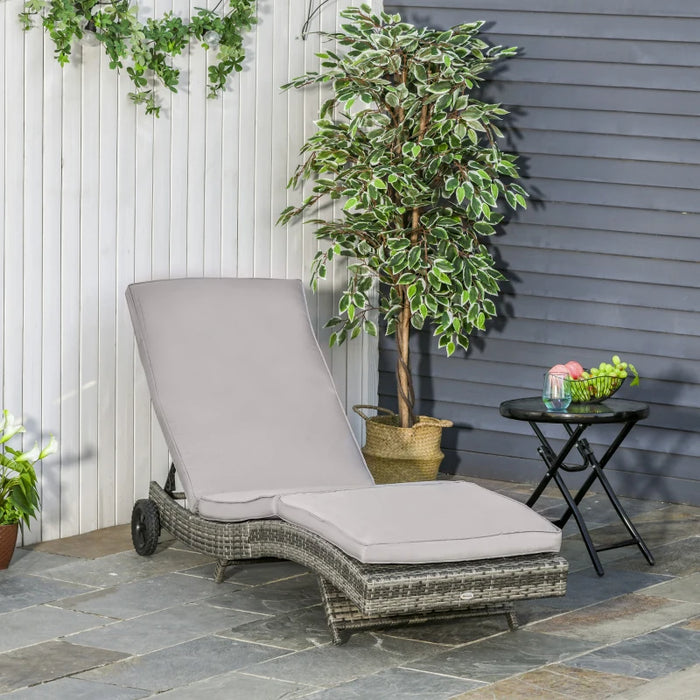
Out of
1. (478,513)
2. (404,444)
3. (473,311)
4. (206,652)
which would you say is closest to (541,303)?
(473,311)

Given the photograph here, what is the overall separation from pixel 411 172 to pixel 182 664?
7.74 feet

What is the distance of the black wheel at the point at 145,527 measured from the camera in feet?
13.4

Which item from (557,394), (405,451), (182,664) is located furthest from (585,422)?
(182,664)

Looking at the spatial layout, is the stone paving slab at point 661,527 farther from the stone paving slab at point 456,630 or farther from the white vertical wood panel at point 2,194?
the white vertical wood panel at point 2,194

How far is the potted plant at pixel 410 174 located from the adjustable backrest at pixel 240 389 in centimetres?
71

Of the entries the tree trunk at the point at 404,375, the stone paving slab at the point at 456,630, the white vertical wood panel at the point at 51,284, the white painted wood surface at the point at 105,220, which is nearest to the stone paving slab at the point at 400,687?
the stone paving slab at the point at 456,630

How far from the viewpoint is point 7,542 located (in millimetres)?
3949

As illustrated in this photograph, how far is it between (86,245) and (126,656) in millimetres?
1713

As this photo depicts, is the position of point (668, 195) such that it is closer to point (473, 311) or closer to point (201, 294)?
point (473, 311)

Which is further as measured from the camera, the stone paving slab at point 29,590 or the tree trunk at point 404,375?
the tree trunk at point 404,375

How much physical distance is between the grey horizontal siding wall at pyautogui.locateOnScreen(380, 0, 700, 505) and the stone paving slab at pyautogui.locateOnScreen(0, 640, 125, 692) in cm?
264

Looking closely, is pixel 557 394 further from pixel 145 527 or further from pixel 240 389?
pixel 145 527

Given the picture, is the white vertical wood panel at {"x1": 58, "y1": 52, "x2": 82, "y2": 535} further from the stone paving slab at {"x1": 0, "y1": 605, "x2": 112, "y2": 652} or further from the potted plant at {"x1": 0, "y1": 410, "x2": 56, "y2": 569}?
Answer: the stone paving slab at {"x1": 0, "y1": 605, "x2": 112, "y2": 652}

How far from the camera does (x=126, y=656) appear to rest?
10.4 ft
